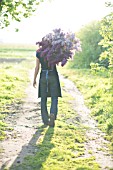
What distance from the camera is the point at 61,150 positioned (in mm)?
7484

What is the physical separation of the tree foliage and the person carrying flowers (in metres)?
27.0

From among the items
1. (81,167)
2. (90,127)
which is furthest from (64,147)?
(90,127)

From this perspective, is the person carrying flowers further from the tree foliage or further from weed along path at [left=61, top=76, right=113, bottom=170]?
the tree foliage

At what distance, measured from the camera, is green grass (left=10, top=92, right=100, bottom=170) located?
21.7 ft

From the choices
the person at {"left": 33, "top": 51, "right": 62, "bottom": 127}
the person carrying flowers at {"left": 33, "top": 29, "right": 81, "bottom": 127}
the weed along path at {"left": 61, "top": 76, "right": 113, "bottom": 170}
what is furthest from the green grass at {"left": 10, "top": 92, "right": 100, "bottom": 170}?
the person carrying flowers at {"left": 33, "top": 29, "right": 81, "bottom": 127}

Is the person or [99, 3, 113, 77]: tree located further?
[99, 3, 113, 77]: tree

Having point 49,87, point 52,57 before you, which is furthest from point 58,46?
point 49,87

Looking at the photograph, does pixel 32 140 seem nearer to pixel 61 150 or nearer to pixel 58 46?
pixel 61 150

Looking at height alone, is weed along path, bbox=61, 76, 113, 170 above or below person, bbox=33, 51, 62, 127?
below

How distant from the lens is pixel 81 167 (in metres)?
6.58

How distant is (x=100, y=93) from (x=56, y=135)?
640 cm

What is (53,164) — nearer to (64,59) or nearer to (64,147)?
(64,147)

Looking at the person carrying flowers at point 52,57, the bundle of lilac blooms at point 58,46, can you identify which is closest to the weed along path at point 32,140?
the person carrying flowers at point 52,57

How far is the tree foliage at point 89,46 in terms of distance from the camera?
36500 millimetres
